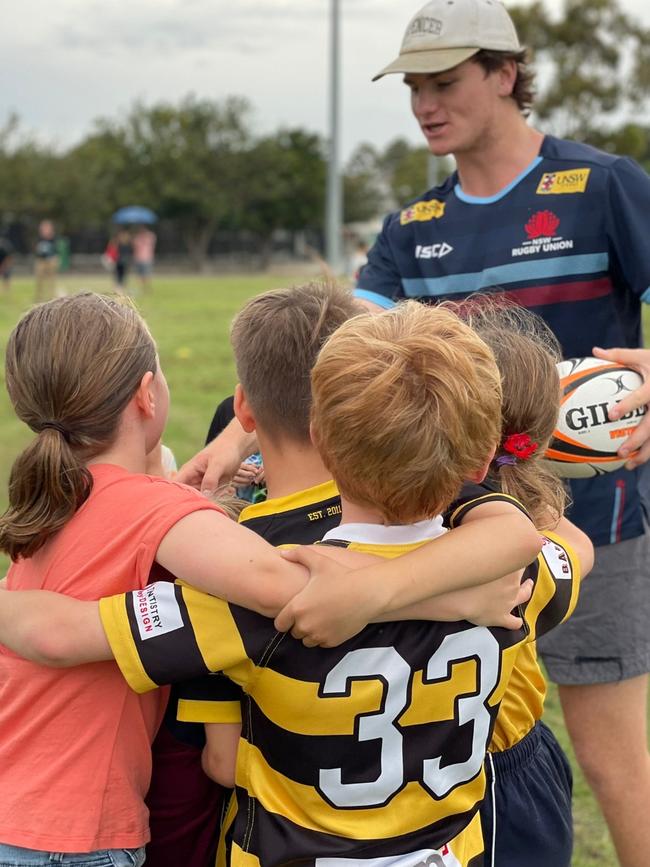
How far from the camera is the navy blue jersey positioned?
9.97ft

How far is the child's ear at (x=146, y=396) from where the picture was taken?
201 centimetres

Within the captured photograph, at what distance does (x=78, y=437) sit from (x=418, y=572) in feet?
2.42

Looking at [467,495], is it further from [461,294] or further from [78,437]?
[461,294]

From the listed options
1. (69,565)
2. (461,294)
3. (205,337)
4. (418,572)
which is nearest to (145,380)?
(69,565)

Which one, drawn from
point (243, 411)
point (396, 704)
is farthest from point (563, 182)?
point (396, 704)

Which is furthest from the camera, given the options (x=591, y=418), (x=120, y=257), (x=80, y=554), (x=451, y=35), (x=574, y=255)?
(x=120, y=257)

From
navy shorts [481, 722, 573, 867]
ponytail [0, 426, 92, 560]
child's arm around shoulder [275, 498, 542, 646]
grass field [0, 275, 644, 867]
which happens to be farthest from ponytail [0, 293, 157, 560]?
grass field [0, 275, 644, 867]

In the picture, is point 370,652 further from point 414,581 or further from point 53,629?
point 53,629

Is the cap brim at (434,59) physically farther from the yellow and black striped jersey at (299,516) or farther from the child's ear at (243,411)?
the yellow and black striped jersey at (299,516)

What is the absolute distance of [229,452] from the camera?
2527mm

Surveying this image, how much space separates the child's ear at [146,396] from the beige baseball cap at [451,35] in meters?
1.70

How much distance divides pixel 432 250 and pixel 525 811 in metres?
1.88

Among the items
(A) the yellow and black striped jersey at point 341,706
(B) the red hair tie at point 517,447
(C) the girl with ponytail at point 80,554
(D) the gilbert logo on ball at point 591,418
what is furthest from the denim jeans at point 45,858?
(D) the gilbert logo on ball at point 591,418

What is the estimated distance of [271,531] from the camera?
1.90 m
